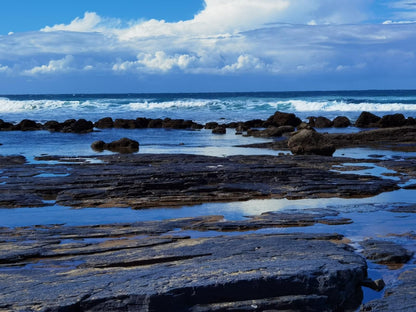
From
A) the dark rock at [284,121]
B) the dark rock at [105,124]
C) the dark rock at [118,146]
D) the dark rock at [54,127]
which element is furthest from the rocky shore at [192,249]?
the dark rock at [105,124]

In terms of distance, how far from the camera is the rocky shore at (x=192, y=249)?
20.8ft

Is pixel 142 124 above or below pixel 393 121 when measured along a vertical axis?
Answer: below

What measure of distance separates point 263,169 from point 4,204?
734cm

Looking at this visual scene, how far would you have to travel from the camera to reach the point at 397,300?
6621mm

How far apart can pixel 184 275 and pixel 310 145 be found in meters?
17.2

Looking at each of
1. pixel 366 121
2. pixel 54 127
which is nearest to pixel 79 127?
pixel 54 127

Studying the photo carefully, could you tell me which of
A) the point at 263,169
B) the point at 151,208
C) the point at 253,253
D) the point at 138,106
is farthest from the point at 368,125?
the point at 138,106

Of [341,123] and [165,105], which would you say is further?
[165,105]

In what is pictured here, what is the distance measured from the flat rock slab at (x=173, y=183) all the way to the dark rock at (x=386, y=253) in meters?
5.05

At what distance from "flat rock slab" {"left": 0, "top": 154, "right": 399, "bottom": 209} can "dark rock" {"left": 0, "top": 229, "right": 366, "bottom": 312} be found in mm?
4730

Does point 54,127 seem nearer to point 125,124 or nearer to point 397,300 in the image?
point 125,124

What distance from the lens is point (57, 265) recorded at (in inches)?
325

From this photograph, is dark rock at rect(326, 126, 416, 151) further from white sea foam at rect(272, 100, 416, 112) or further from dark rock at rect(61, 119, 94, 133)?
white sea foam at rect(272, 100, 416, 112)

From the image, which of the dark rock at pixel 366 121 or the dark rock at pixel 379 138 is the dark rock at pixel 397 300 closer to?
the dark rock at pixel 379 138
